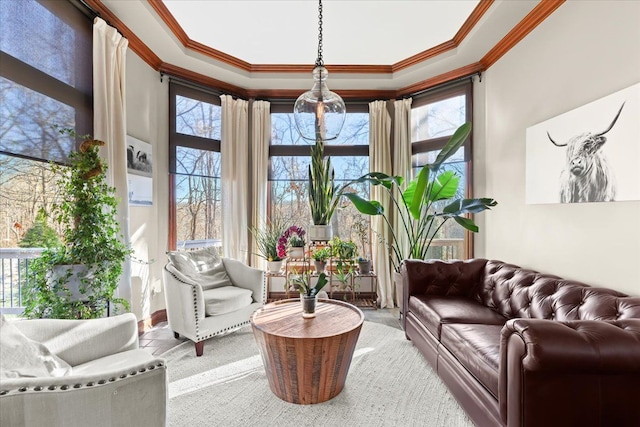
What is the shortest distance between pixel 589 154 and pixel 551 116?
57cm

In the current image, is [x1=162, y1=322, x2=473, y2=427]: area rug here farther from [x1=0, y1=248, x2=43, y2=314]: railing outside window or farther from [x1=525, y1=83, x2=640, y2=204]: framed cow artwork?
[x1=525, y1=83, x2=640, y2=204]: framed cow artwork

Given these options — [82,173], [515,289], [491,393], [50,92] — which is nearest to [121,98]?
[50,92]

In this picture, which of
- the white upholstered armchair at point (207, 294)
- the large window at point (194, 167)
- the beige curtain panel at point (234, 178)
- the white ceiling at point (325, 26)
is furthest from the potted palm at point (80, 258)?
the beige curtain panel at point (234, 178)

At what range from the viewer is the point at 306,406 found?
6.73 feet

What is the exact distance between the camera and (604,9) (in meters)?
2.13

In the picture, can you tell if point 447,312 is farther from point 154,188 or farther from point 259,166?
point 154,188

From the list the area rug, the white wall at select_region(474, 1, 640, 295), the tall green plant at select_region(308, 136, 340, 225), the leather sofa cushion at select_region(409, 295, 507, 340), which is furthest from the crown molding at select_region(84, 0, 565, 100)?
the area rug

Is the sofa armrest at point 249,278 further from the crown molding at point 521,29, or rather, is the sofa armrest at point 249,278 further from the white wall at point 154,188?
the crown molding at point 521,29

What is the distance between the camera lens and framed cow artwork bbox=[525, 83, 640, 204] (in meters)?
1.93

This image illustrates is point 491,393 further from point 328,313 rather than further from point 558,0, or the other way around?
point 558,0

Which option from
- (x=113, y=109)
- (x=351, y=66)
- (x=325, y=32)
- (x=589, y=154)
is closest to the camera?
(x=589, y=154)

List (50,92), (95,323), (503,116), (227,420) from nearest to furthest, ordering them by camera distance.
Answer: (95,323), (227,420), (50,92), (503,116)

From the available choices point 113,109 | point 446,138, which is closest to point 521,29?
point 446,138

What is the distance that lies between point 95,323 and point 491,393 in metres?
2.18
